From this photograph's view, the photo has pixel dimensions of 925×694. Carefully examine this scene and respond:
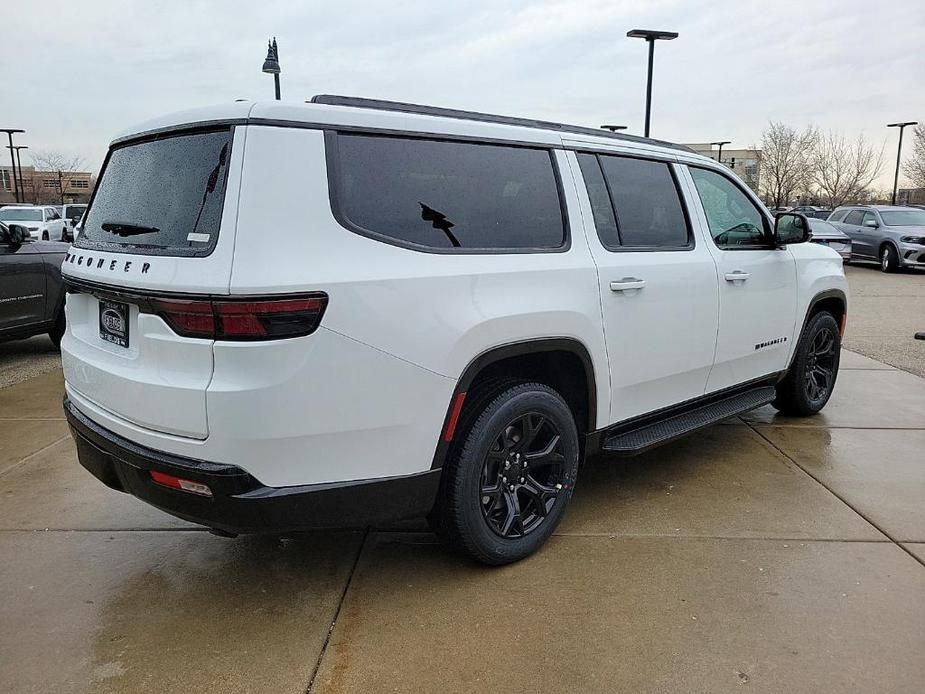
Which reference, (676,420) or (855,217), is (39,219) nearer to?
(676,420)

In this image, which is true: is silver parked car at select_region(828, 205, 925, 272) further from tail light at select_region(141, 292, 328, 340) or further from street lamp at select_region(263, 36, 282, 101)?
tail light at select_region(141, 292, 328, 340)

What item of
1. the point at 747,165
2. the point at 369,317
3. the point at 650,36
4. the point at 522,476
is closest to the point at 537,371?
the point at 522,476

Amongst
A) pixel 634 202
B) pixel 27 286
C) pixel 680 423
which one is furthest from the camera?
pixel 27 286

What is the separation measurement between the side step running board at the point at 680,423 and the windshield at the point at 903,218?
17.1 meters

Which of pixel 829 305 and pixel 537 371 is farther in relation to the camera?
pixel 829 305

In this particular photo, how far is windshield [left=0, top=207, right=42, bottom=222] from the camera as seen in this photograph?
23.0m

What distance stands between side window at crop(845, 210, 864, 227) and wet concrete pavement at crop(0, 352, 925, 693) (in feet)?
60.0

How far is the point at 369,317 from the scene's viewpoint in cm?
248

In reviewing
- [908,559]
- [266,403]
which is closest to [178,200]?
[266,403]

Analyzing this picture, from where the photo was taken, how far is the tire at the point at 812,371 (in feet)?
16.8

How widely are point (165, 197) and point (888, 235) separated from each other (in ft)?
65.5

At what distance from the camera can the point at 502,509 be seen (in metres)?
3.18

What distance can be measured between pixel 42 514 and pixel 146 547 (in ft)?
2.64

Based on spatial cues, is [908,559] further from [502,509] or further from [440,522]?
[440,522]
